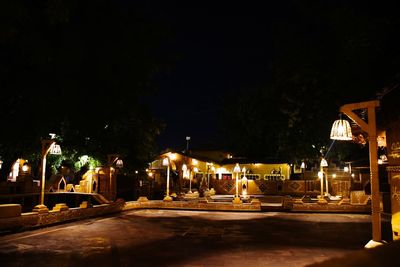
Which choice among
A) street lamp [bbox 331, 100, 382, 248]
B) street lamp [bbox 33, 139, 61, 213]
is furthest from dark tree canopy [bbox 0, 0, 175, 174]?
street lamp [bbox 331, 100, 382, 248]

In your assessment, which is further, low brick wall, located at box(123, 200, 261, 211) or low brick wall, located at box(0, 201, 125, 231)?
low brick wall, located at box(123, 200, 261, 211)

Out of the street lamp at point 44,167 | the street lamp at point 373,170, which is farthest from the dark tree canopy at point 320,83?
the street lamp at point 44,167

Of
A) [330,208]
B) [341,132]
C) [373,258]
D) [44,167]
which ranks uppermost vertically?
[341,132]

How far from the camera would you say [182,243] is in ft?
32.8

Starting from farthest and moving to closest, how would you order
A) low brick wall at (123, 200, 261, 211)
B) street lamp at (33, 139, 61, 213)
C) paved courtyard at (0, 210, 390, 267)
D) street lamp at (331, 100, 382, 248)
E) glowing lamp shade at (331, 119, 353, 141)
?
low brick wall at (123, 200, 261, 211), street lamp at (33, 139, 61, 213), glowing lamp shade at (331, 119, 353, 141), street lamp at (331, 100, 382, 248), paved courtyard at (0, 210, 390, 267)

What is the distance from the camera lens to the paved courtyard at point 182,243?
789 centimetres

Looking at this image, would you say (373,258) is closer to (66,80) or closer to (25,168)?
(66,80)

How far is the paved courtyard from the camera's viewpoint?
7.89 metres

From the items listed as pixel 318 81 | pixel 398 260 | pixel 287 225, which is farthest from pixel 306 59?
pixel 398 260

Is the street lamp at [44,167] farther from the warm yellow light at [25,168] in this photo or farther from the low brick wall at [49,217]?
the warm yellow light at [25,168]

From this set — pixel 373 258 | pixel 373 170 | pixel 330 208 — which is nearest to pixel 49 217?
pixel 373 170

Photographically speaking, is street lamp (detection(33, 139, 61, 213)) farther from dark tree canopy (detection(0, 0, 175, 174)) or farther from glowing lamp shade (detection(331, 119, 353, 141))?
glowing lamp shade (detection(331, 119, 353, 141))

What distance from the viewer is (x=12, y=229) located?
11789 mm

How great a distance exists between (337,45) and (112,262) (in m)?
11.5
